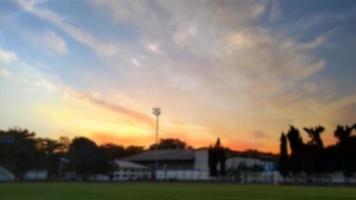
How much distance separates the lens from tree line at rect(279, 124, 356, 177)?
178ft

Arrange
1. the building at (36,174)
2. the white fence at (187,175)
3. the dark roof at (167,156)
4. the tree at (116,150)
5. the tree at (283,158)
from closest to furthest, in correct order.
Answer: the tree at (283,158), the building at (36,174), the white fence at (187,175), the dark roof at (167,156), the tree at (116,150)

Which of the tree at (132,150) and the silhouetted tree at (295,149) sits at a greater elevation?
the tree at (132,150)

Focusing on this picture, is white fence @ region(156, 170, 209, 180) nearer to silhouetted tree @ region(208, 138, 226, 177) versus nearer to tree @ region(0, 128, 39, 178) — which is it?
silhouetted tree @ region(208, 138, 226, 177)

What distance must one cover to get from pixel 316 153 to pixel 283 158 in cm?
415

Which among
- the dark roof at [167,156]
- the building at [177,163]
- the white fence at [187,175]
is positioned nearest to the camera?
the white fence at [187,175]

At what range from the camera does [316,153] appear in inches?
2244

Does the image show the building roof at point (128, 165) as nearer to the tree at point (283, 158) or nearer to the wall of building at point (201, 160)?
the wall of building at point (201, 160)

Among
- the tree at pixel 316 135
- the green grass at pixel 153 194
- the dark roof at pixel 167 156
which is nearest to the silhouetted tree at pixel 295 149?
the tree at pixel 316 135

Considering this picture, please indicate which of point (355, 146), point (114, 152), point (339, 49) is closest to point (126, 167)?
point (114, 152)

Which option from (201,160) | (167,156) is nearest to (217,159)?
(201,160)

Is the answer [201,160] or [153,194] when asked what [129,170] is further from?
[153,194]

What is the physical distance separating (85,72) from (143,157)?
235 feet

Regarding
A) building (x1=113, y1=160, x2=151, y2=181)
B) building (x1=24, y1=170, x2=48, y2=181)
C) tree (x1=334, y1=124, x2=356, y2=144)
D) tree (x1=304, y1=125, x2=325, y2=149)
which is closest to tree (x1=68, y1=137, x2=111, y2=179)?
building (x1=24, y1=170, x2=48, y2=181)

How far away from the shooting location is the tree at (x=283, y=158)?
5894 centimetres
